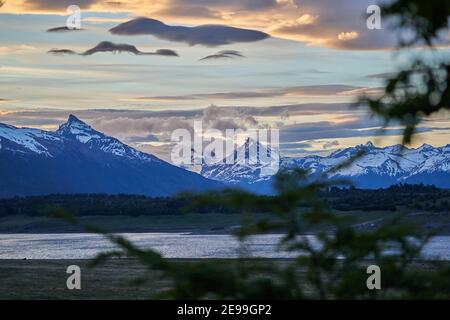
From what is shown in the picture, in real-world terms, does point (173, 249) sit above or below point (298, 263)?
below

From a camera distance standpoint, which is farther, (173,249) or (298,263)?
(173,249)

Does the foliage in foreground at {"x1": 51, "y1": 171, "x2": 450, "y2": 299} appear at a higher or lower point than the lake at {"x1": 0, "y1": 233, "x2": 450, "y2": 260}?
higher

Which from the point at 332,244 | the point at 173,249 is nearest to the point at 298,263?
the point at 332,244

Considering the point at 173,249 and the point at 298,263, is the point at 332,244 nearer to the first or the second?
the point at 298,263

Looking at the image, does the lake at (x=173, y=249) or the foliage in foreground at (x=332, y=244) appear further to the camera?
the lake at (x=173, y=249)

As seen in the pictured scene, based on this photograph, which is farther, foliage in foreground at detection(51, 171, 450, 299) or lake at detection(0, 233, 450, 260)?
lake at detection(0, 233, 450, 260)

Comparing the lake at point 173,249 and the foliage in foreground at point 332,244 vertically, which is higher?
the foliage in foreground at point 332,244

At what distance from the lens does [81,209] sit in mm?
187250

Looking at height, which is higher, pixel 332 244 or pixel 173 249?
pixel 332 244

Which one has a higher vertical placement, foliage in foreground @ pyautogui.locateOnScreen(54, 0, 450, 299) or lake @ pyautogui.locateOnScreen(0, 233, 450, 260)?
foliage in foreground @ pyautogui.locateOnScreen(54, 0, 450, 299)

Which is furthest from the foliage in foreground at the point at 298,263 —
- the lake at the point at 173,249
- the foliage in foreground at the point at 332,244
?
the lake at the point at 173,249

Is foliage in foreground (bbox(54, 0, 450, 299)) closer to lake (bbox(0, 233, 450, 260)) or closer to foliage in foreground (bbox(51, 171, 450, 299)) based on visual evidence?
foliage in foreground (bbox(51, 171, 450, 299))

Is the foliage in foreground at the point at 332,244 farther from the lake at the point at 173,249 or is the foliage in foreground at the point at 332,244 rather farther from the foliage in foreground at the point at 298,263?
the lake at the point at 173,249

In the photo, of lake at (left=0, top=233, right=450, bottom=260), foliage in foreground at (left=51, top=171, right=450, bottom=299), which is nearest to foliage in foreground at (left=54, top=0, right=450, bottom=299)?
foliage in foreground at (left=51, top=171, right=450, bottom=299)
